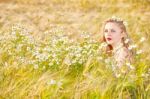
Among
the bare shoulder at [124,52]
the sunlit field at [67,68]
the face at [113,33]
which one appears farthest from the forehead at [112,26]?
the bare shoulder at [124,52]

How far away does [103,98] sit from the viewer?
393 cm

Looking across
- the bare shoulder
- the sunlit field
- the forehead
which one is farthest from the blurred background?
the bare shoulder

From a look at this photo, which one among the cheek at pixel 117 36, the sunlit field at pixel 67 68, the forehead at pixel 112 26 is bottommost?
the sunlit field at pixel 67 68

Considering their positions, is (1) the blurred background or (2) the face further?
(1) the blurred background

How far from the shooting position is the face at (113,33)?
5.29m

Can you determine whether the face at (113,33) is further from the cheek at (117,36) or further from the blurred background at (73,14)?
the blurred background at (73,14)

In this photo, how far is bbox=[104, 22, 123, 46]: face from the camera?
5.29 m

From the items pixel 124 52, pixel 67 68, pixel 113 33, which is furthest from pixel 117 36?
pixel 67 68

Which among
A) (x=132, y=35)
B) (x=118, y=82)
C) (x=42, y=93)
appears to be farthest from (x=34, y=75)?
(x=132, y=35)

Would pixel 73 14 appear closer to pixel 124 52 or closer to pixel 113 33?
pixel 113 33

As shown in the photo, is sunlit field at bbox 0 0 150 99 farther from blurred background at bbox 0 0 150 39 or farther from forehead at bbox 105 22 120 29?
forehead at bbox 105 22 120 29

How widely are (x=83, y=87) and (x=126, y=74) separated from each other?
1.06 ft

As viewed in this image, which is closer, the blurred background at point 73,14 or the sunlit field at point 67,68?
the sunlit field at point 67,68

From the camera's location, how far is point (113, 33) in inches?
210
